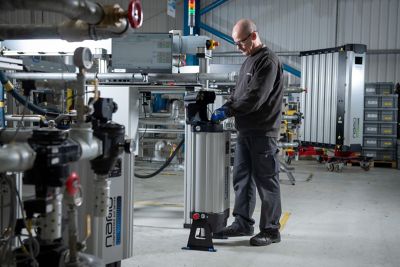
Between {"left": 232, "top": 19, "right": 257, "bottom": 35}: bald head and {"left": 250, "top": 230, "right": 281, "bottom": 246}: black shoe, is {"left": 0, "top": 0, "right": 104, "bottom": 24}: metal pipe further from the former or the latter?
{"left": 250, "top": 230, "right": 281, "bottom": 246}: black shoe

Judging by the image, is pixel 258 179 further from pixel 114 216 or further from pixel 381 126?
pixel 381 126

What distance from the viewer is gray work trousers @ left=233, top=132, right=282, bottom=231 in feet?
10.5

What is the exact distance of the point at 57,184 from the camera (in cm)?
129

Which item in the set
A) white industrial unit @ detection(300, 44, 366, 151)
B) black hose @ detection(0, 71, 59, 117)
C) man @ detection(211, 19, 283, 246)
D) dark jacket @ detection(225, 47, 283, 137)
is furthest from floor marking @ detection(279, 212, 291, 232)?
white industrial unit @ detection(300, 44, 366, 151)

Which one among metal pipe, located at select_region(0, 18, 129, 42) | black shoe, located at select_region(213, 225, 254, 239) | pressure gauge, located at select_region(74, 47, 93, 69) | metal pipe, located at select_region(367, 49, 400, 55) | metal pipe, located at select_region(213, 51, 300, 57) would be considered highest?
metal pipe, located at select_region(213, 51, 300, 57)

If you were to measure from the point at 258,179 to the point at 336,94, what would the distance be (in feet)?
17.8

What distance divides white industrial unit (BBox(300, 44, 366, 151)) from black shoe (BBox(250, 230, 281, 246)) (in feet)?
17.3

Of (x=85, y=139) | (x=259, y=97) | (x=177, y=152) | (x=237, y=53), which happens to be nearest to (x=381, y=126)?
(x=237, y=53)

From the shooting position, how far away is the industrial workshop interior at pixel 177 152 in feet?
4.72

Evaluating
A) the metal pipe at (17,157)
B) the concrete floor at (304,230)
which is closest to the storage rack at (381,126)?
the concrete floor at (304,230)

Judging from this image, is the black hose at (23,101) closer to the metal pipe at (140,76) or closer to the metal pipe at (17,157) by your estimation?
the metal pipe at (140,76)

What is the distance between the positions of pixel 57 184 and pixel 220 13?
35.3 feet

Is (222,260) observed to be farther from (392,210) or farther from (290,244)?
(392,210)

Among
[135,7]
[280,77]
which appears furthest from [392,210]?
[135,7]
